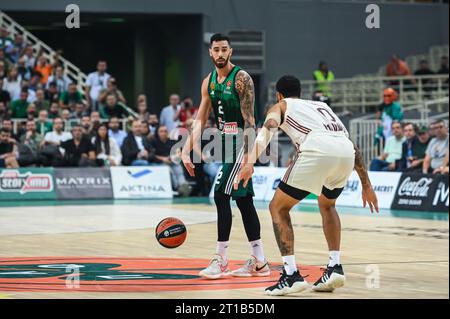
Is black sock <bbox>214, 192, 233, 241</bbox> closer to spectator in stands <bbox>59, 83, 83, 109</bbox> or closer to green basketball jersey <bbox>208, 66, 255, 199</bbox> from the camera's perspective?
green basketball jersey <bbox>208, 66, 255, 199</bbox>

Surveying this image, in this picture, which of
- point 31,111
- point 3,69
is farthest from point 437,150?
Result: point 3,69

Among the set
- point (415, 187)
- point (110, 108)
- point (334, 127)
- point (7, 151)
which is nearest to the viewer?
point (334, 127)

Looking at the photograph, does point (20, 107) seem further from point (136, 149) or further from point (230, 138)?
point (230, 138)

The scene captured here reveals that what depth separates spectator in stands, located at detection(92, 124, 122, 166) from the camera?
2638 cm

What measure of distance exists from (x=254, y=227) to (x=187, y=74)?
73.3 ft

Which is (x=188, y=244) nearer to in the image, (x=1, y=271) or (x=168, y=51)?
(x=1, y=271)

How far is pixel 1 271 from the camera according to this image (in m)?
11.2

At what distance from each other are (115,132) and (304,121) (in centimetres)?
1772

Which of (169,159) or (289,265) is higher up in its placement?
(169,159)

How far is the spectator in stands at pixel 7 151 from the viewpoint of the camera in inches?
989

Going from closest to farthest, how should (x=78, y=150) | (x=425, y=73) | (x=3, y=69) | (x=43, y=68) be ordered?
1. (x=78, y=150)
2. (x=3, y=69)
3. (x=43, y=68)
4. (x=425, y=73)

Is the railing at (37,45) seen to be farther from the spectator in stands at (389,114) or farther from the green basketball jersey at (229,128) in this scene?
the green basketball jersey at (229,128)

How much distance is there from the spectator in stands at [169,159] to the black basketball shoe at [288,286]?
17048 millimetres

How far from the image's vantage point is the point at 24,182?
25141mm
